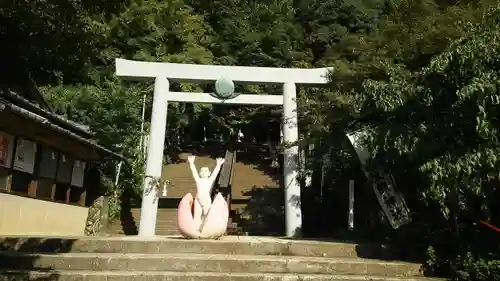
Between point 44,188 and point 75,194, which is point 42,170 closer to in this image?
point 44,188

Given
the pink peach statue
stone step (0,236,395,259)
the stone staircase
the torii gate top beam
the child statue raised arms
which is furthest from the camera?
the torii gate top beam

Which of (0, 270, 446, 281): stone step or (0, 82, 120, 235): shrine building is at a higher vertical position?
(0, 82, 120, 235): shrine building

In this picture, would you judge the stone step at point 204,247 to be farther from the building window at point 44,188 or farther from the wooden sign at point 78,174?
the wooden sign at point 78,174

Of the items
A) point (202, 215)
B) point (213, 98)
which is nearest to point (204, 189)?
point (202, 215)

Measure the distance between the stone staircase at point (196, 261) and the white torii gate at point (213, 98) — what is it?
3.06 meters

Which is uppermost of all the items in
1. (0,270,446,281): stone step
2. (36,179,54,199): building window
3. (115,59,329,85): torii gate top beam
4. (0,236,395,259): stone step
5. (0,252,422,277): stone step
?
(115,59,329,85): torii gate top beam

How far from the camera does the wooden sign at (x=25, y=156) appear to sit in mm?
10750

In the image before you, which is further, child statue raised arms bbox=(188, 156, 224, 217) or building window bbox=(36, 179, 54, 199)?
building window bbox=(36, 179, 54, 199)

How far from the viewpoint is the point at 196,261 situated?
7.27 m

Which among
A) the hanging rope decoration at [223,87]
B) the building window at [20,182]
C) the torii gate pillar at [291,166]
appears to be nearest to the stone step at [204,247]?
the building window at [20,182]

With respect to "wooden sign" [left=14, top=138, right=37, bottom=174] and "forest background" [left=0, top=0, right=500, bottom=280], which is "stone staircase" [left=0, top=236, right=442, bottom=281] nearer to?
"forest background" [left=0, top=0, right=500, bottom=280]

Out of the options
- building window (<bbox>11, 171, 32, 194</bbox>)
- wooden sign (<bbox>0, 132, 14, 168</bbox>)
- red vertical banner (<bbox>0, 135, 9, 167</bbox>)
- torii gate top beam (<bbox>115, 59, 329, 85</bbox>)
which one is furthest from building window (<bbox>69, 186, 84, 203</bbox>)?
torii gate top beam (<bbox>115, 59, 329, 85</bbox>)

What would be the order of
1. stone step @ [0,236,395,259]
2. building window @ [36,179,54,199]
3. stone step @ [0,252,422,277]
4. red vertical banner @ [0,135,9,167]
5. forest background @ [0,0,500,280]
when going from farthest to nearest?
building window @ [36,179,54,199] < red vertical banner @ [0,135,9,167] < stone step @ [0,236,395,259] < stone step @ [0,252,422,277] < forest background @ [0,0,500,280]

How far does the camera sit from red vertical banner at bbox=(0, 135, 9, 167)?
33.0ft
